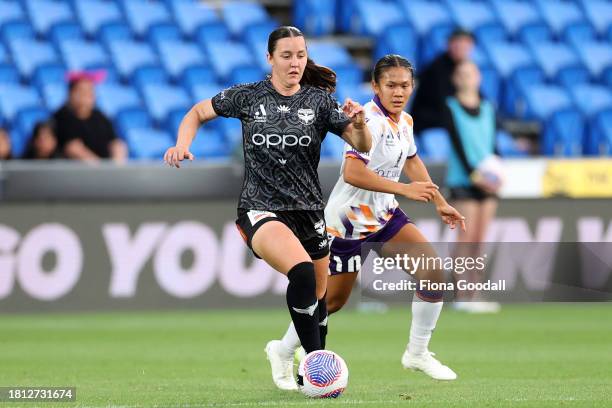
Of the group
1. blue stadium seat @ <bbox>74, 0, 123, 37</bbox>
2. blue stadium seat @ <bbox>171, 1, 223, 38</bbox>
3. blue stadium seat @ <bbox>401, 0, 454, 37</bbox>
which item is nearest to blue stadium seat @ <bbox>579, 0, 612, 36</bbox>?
blue stadium seat @ <bbox>401, 0, 454, 37</bbox>

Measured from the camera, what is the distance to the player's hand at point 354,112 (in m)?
7.14

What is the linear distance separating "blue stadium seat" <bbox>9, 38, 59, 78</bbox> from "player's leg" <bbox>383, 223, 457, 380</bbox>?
34.8 feet

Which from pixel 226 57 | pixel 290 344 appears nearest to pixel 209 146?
pixel 226 57

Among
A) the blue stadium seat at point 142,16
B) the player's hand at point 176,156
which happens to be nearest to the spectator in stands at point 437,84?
the blue stadium seat at point 142,16

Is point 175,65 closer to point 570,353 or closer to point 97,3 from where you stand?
point 97,3

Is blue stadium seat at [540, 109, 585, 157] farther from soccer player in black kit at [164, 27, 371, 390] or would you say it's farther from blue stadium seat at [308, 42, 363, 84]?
soccer player in black kit at [164, 27, 371, 390]

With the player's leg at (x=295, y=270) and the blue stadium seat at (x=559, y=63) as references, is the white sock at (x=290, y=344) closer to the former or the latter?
the player's leg at (x=295, y=270)

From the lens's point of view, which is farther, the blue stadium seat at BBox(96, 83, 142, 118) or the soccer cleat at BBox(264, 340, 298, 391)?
the blue stadium seat at BBox(96, 83, 142, 118)

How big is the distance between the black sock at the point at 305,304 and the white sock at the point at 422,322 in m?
1.25

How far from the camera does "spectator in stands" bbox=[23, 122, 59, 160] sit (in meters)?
14.9

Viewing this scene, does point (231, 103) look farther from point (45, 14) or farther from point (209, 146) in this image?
point (45, 14)

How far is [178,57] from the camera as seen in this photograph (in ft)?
61.7

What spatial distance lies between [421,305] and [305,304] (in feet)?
4.56

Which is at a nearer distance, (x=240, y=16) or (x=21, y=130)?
(x=21, y=130)
